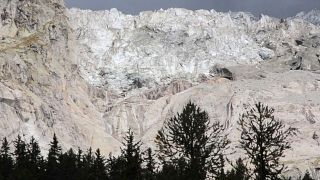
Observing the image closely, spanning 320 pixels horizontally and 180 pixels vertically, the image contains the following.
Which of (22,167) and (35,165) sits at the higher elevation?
(35,165)

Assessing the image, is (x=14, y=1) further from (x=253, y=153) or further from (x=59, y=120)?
(x=253, y=153)

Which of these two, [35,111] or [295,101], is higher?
[295,101]

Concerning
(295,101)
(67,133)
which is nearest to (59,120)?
(67,133)

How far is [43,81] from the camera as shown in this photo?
162m

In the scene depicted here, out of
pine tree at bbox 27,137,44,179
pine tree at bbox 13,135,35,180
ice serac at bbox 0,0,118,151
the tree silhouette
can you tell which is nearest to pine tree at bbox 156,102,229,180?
the tree silhouette

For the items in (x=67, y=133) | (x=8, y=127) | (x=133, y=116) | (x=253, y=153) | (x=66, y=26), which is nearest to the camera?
(x=253, y=153)

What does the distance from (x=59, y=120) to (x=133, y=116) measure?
3794 cm

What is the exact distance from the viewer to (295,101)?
194 meters

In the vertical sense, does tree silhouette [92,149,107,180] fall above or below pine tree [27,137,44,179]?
below

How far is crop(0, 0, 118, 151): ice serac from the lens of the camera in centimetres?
14988

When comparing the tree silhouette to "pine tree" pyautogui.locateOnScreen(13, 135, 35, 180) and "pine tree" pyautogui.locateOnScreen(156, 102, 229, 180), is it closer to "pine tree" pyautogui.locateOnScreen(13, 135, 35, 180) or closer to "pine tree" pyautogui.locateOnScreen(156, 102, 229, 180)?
"pine tree" pyautogui.locateOnScreen(13, 135, 35, 180)

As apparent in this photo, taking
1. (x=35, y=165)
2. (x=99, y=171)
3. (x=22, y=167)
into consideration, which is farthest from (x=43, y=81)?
(x=99, y=171)

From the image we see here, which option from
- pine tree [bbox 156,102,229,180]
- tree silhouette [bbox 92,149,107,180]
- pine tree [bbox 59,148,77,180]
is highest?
pine tree [bbox 59,148,77,180]

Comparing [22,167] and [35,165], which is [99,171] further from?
A: [35,165]
